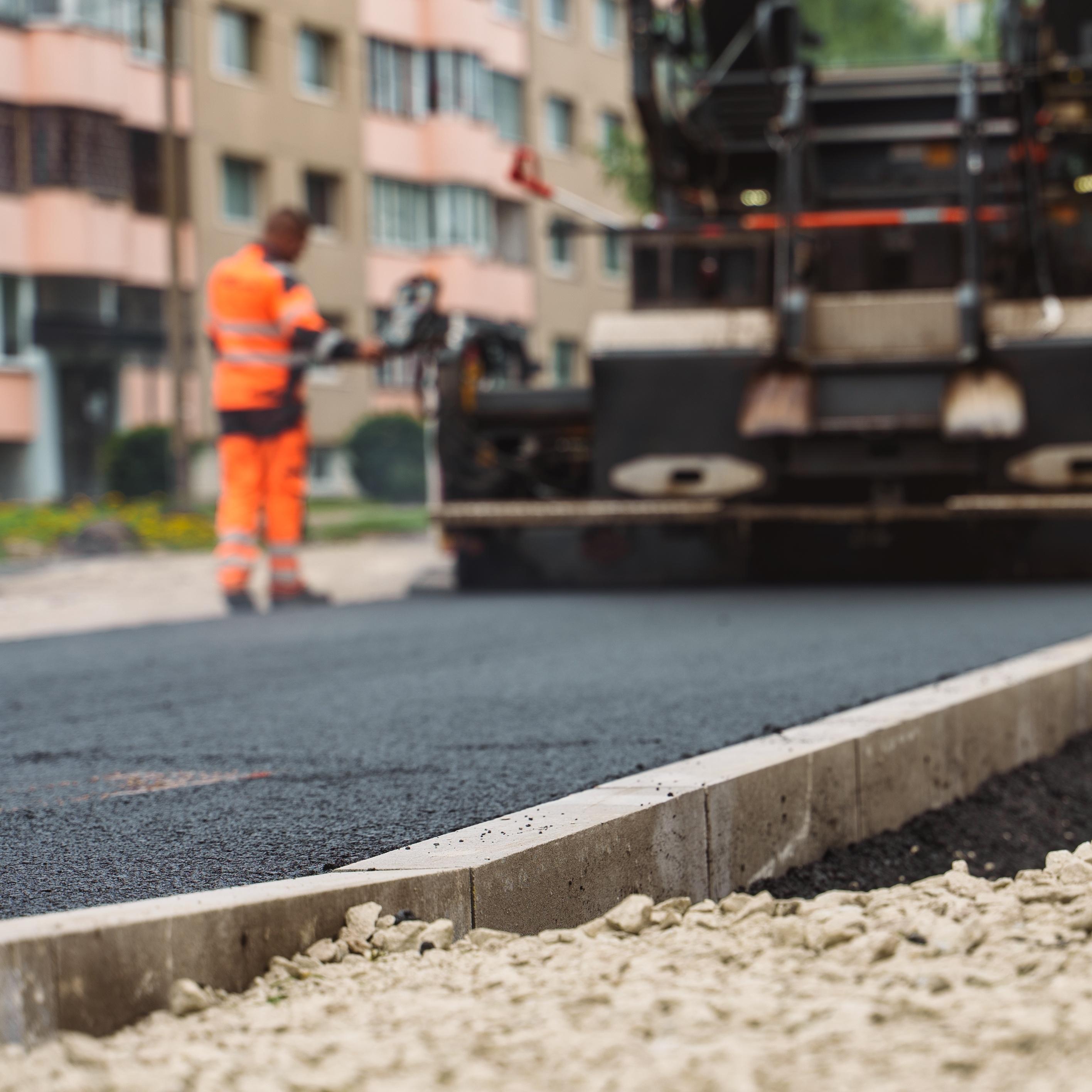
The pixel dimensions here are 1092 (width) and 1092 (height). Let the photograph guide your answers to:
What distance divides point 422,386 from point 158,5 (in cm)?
2000

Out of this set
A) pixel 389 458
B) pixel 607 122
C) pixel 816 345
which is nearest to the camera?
pixel 816 345

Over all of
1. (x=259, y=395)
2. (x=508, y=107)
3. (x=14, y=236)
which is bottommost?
(x=259, y=395)

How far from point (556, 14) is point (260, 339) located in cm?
3254

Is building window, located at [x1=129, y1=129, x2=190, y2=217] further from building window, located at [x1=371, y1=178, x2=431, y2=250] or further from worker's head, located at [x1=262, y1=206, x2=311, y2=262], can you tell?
worker's head, located at [x1=262, y1=206, x2=311, y2=262]

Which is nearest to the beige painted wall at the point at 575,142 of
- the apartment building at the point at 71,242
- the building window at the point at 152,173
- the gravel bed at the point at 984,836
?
the building window at the point at 152,173

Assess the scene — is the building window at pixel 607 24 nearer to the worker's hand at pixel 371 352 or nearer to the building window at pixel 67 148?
the building window at pixel 67 148

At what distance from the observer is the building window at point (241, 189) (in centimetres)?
3234

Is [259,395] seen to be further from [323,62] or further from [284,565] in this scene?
[323,62]

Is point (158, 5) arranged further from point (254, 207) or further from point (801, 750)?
point (801, 750)

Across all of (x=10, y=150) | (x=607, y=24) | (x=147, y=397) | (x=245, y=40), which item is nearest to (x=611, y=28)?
(x=607, y=24)

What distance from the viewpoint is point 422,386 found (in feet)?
35.2

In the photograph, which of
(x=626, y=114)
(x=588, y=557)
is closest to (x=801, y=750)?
(x=588, y=557)

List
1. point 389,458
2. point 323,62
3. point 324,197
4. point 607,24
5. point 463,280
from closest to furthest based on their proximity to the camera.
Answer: point 389,458 < point 323,62 < point 324,197 < point 463,280 < point 607,24

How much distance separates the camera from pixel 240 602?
9.98 meters
